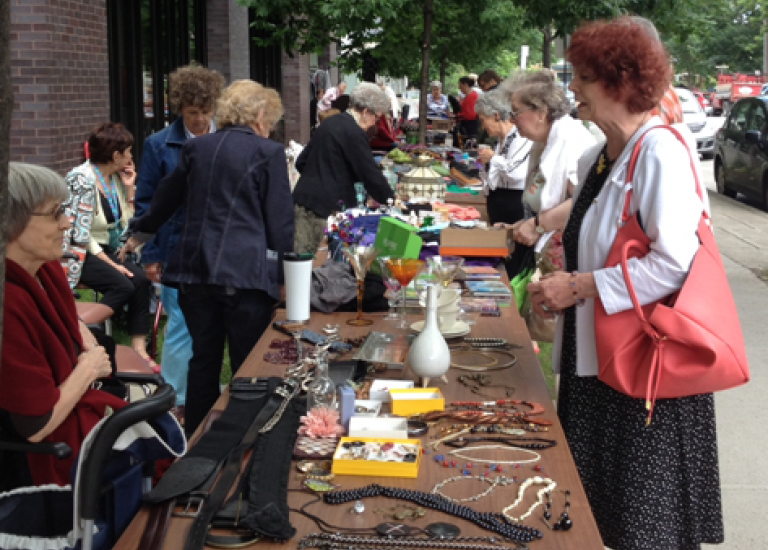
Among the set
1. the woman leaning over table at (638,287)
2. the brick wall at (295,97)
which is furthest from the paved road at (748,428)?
the brick wall at (295,97)

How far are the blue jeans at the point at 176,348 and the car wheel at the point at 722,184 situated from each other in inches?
526

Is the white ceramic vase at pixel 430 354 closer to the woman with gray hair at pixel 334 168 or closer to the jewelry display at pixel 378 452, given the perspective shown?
the jewelry display at pixel 378 452

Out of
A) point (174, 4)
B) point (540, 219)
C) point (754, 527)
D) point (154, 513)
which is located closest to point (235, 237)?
point (540, 219)

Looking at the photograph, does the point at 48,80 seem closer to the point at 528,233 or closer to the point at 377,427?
the point at 528,233

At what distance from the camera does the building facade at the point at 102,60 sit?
750 centimetres

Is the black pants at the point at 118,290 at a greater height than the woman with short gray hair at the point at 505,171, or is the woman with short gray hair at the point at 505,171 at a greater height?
the woman with short gray hair at the point at 505,171

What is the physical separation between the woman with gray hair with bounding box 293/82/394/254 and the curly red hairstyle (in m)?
3.90

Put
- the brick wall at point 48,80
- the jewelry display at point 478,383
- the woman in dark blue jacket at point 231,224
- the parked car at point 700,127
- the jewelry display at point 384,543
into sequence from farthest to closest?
1. the parked car at point 700,127
2. the brick wall at point 48,80
3. the woman in dark blue jacket at point 231,224
4. the jewelry display at point 478,383
5. the jewelry display at point 384,543

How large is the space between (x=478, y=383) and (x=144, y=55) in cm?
960

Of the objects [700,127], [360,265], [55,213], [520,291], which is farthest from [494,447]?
[700,127]

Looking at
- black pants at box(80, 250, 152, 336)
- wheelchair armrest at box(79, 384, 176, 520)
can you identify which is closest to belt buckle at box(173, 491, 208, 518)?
wheelchair armrest at box(79, 384, 176, 520)

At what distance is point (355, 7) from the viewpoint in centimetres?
977

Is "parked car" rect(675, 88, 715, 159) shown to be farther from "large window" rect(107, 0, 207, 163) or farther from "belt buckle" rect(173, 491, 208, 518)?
"belt buckle" rect(173, 491, 208, 518)

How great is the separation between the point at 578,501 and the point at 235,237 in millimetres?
2340
